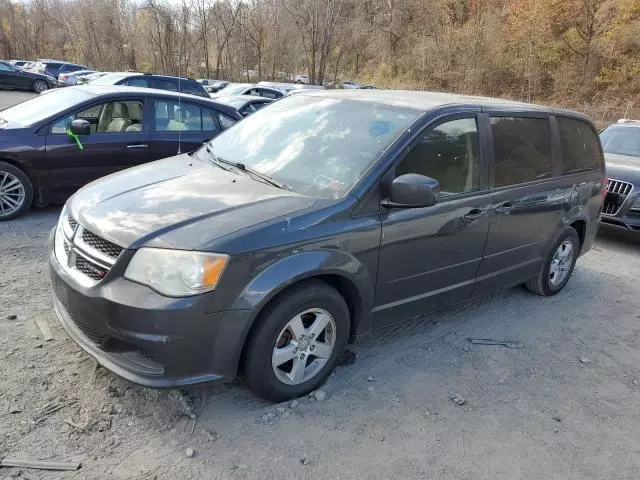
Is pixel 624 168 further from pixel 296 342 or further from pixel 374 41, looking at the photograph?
pixel 374 41

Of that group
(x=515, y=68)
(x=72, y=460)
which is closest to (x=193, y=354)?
(x=72, y=460)

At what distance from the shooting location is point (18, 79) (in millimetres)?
25625

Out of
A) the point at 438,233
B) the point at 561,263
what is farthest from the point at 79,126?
the point at 561,263

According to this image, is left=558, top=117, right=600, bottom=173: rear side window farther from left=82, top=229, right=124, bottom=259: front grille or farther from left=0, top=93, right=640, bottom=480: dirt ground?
left=82, top=229, right=124, bottom=259: front grille

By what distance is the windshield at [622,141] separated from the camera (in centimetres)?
841

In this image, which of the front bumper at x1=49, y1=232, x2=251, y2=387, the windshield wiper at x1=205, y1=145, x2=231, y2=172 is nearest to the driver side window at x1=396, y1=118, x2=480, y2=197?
the windshield wiper at x1=205, y1=145, x2=231, y2=172

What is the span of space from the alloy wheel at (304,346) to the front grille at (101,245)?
0.98 metres

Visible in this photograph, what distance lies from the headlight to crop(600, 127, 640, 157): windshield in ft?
26.1

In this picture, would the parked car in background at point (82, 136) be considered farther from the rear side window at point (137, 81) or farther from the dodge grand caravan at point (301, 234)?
the rear side window at point (137, 81)

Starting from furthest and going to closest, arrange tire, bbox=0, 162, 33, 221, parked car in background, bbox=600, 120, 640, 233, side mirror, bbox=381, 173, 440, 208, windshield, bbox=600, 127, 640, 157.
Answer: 1. windshield, bbox=600, 127, 640, 157
2. parked car in background, bbox=600, 120, 640, 233
3. tire, bbox=0, 162, 33, 221
4. side mirror, bbox=381, 173, 440, 208

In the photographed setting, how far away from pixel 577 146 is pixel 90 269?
4.37m

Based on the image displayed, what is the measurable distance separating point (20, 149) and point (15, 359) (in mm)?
3381

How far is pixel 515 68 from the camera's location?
120ft

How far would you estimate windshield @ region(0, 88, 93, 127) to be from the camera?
6.07 metres
